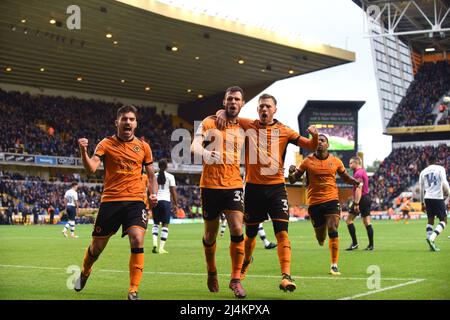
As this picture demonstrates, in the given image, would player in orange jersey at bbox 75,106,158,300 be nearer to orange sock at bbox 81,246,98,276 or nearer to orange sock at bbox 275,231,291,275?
orange sock at bbox 81,246,98,276

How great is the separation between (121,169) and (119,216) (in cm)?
58

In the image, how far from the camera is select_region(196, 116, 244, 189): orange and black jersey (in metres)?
8.79

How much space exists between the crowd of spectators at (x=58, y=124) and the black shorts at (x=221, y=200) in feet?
134

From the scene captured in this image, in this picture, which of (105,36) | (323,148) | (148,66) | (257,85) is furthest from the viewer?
(257,85)

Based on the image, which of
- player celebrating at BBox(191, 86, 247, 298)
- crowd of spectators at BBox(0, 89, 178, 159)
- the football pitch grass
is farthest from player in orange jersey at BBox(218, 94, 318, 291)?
crowd of spectators at BBox(0, 89, 178, 159)

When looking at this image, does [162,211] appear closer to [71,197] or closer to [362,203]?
[362,203]

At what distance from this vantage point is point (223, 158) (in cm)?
882

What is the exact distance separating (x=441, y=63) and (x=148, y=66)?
35.0 meters

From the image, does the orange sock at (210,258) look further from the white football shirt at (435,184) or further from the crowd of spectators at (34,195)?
the crowd of spectators at (34,195)

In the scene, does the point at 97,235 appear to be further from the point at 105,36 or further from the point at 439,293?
the point at 105,36

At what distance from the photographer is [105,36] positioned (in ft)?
140

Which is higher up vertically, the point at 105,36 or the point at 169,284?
the point at 105,36
